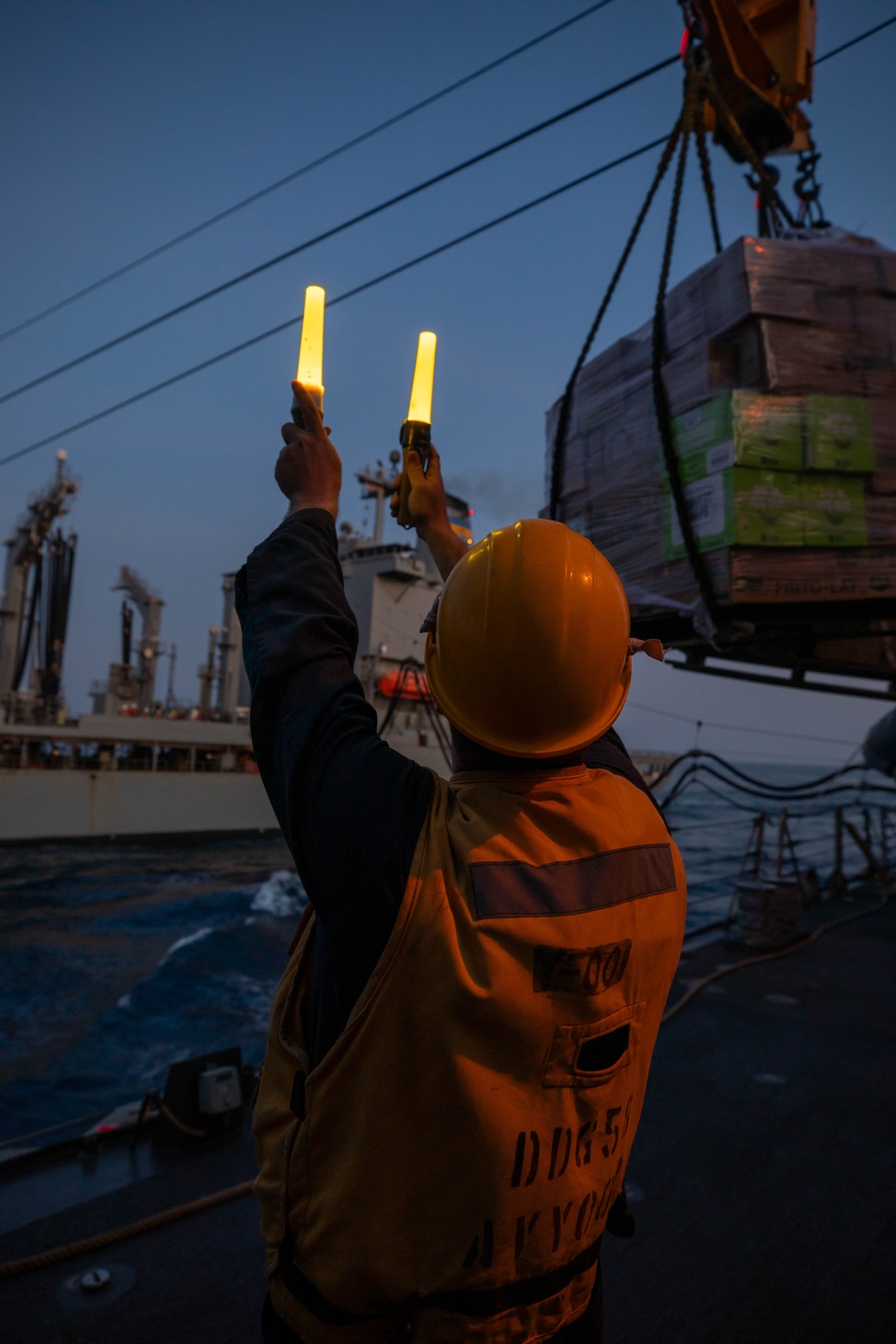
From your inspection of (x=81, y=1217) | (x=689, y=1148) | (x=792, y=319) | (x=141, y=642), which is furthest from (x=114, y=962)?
(x=141, y=642)

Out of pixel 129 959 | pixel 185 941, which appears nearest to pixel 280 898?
pixel 185 941

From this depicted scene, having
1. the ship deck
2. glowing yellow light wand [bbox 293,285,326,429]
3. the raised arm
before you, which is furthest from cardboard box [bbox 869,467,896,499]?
the ship deck

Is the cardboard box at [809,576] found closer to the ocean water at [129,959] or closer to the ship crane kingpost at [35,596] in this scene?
the ocean water at [129,959]

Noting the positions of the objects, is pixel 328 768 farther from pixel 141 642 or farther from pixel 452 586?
pixel 141 642

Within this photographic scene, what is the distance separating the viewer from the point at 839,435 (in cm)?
209

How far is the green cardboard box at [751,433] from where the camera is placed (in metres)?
2.05

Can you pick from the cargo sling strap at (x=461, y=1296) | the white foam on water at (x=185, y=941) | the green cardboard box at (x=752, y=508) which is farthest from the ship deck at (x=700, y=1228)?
the white foam on water at (x=185, y=941)

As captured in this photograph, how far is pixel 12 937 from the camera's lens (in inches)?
507

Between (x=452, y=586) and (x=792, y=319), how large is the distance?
1733mm

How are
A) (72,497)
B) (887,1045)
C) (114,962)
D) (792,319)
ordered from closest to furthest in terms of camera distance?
1. (792,319)
2. (887,1045)
3. (114,962)
4. (72,497)

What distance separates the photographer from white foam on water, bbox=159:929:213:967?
11558 mm

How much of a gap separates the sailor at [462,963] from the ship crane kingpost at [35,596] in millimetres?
23982

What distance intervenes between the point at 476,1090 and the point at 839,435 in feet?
6.59

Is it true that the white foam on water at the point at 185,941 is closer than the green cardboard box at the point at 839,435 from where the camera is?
No
